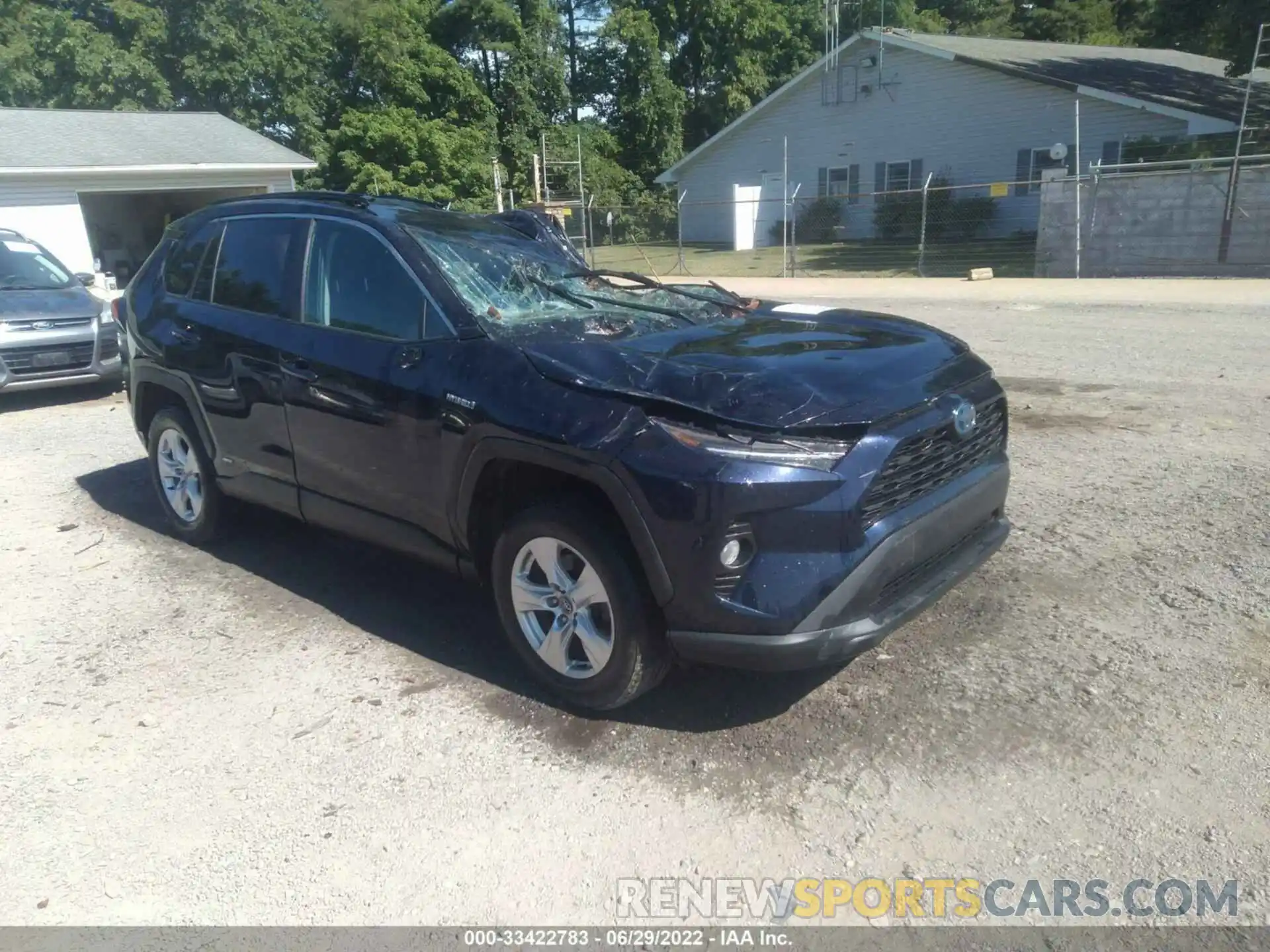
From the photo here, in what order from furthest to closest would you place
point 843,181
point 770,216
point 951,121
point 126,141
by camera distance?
point 770,216 < point 843,181 < point 951,121 < point 126,141

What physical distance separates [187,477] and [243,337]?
1.21 meters

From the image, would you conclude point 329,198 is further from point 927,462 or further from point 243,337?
point 927,462

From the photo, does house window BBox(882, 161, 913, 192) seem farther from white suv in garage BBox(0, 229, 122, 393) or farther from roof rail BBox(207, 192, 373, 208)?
roof rail BBox(207, 192, 373, 208)

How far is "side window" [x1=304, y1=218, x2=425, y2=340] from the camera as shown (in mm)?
4129

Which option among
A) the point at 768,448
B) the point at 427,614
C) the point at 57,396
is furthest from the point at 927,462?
the point at 57,396

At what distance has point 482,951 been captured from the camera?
2.68 meters

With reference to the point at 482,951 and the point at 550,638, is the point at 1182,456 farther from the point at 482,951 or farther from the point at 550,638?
the point at 482,951

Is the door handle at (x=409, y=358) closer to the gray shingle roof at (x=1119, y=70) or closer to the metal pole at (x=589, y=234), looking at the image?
the metal pole at (x=589, y=234)

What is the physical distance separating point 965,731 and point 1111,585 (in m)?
1.53

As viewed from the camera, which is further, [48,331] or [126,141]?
[126,141]

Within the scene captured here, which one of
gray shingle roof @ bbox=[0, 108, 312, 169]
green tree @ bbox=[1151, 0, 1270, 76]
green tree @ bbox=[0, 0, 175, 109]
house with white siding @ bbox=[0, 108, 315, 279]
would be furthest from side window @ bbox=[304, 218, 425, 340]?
green tree @ bbox=[0, 0, 175, 109]

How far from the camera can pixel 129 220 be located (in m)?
28.7

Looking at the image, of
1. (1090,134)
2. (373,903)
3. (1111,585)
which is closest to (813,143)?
(1090,134)

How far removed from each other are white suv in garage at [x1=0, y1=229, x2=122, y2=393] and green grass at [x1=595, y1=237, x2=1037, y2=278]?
17.1 meters
